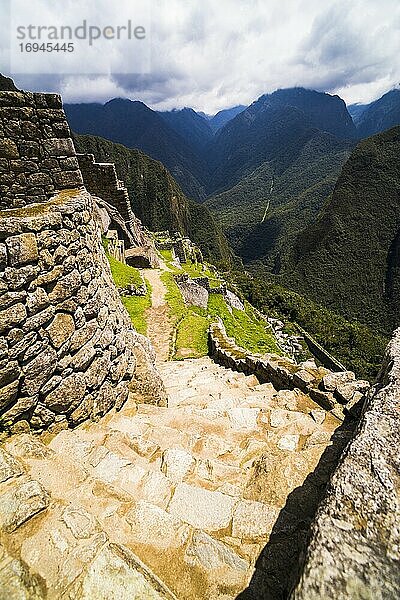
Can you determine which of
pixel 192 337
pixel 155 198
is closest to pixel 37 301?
pixel 192 337

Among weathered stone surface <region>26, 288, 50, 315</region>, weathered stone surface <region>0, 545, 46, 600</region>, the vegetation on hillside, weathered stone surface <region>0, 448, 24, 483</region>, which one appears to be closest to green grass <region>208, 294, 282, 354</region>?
weathered stone surface <region>26, 288, 50, 315</region>

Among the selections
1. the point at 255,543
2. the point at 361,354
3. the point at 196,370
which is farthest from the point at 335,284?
the point at 255,543

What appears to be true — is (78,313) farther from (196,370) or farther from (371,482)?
(196,370)

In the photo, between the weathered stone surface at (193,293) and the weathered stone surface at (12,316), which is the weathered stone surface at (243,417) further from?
the weathered stone surface at (193,293)

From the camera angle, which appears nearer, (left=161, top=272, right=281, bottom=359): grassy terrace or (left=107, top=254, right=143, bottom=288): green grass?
(left=161, top=272, right=281, bottom=359): grassy terrace

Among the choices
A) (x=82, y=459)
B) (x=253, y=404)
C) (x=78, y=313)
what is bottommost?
(x=253, y=404)

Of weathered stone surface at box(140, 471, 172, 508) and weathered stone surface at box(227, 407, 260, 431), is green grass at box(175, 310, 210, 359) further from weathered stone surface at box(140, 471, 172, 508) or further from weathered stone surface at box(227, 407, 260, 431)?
weathered stone surface at box(140, 471, 172, 508)
